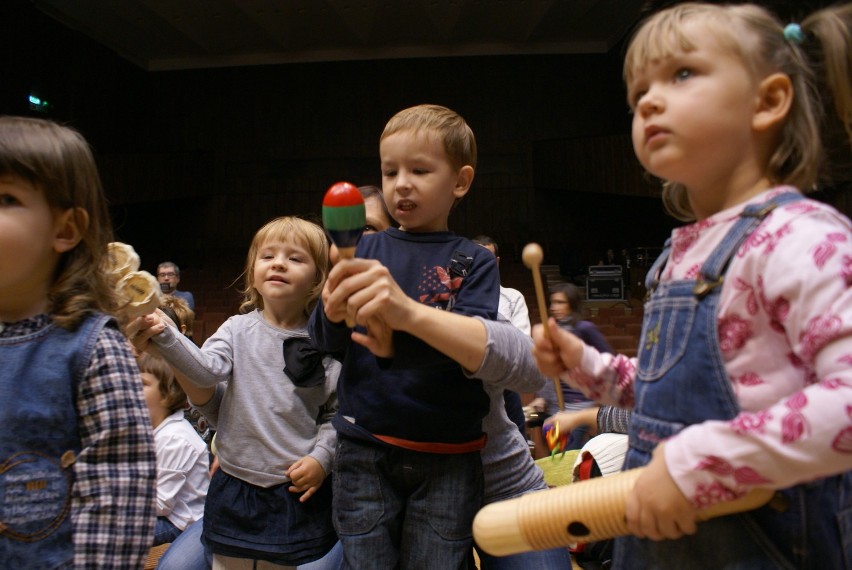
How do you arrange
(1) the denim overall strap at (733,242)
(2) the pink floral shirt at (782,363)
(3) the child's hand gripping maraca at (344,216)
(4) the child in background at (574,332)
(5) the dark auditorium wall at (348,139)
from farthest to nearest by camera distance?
1. (5) the dark auditorium wall at (348,139)
2. (4) the child in background at (574,332)
3. (3) the child's hand gripping maraca at (344,216)
4. (1) the denim overall strap at (733,242)
5. (2) the pink floral shirt at (782,363)

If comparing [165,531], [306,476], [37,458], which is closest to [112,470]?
[37,458]

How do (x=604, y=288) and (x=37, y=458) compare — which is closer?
(x=37, y=458)

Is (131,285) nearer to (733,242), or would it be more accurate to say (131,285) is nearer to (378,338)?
(378,338)

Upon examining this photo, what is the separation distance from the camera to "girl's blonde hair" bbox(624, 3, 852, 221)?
0.75 metres

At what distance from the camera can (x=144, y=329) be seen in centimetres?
127

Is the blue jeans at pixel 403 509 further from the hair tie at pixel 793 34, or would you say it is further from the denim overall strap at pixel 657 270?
the hair tie at pixel 793 34

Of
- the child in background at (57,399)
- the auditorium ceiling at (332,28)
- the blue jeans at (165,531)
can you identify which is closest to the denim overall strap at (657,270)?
the child in background at (57,399)

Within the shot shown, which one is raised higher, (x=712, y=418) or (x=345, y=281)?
(x=345, y=281)

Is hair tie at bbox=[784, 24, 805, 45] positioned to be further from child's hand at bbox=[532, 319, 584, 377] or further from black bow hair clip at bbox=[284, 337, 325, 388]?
black bow hair clip at bbox=[284, 337, 325, 388]

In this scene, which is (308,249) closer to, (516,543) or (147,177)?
(516,543)

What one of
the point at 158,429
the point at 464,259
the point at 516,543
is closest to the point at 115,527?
the point at 516,543

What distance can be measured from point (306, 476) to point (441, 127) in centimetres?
72

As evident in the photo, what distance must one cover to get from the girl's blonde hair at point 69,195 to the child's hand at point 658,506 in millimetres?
755

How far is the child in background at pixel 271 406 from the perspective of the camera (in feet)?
4.42
